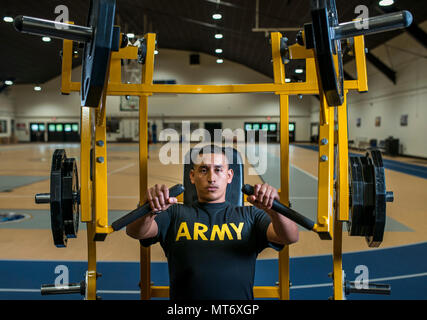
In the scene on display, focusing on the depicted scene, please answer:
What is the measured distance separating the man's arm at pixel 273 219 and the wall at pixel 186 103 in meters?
23.5

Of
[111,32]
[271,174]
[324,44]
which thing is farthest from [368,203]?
[271,174]

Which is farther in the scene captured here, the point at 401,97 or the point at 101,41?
the point at 401,97

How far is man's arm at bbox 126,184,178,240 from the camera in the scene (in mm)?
1217

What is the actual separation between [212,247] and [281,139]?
32.6 inches

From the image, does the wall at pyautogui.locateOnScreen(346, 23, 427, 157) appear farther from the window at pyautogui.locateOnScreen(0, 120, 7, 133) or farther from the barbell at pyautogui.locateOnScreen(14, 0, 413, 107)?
the window at pyautogui.locateOnScreen(0, 120, 7, 133)

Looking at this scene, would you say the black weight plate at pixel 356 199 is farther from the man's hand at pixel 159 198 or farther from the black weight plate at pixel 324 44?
the man's hand at pixel 159 198

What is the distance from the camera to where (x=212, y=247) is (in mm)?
1463

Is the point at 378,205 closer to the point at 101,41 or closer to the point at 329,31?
the point at 329,31

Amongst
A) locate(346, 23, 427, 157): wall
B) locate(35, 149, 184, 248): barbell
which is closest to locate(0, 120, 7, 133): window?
locate(346, 23, 427, 157): wall

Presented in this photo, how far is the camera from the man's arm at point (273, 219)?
1206mm

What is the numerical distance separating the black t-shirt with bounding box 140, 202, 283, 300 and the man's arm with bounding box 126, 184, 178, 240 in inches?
2.5

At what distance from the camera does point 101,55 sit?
963 millimetres

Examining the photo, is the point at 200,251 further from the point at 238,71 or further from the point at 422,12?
the point at 238,71
